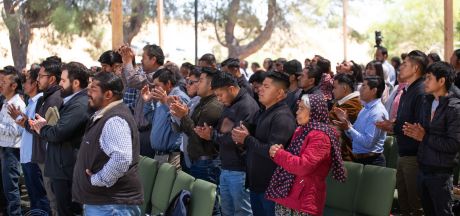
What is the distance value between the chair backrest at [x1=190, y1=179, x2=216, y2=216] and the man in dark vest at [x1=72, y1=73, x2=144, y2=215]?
15.6 inches

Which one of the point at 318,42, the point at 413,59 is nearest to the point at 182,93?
the point at 413,59

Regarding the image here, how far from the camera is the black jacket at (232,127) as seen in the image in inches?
251

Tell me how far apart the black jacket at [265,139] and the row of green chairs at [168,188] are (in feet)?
1.93

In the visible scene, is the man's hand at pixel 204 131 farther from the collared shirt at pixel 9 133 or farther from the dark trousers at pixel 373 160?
the collared shirt at pixel 9 133

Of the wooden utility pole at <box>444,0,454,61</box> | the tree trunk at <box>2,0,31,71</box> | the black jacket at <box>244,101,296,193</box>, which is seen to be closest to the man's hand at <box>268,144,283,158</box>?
the black jacket at <box>244,101,296,193</box>

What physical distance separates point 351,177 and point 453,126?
3.00ft

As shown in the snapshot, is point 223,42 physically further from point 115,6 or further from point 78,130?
point 78,130

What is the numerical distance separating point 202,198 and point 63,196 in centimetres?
185

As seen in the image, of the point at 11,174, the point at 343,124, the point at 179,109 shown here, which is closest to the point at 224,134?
the point at 179,109

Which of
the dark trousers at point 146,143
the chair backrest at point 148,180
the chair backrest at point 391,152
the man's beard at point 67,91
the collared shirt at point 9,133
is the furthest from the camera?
the collared shirt at point 9,133

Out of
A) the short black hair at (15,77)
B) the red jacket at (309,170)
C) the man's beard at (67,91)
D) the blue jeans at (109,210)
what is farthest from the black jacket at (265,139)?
the short black hair at (15,77)

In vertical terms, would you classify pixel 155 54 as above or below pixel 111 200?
Result: above

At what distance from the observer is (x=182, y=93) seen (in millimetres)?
7891

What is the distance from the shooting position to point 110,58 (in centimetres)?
816
